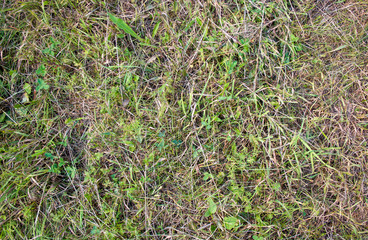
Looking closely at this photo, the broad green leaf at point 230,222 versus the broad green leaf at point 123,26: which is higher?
the broad green leaf at point 123,26

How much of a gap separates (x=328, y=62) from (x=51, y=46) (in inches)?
99.9

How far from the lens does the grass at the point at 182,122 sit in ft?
6.73

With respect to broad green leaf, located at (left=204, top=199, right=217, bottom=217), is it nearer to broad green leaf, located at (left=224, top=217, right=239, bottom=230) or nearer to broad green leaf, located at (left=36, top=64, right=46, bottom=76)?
broad green leaf, located at (left=224, top=217, right=239, bottom=230)

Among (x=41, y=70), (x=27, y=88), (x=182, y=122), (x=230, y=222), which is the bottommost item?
(x=230, y=222)

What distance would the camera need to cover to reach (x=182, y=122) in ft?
6.82

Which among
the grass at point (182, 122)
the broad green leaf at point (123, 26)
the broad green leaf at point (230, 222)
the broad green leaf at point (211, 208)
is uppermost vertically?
the broad green leaf at point (123, 26)

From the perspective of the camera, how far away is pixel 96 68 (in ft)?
7.06

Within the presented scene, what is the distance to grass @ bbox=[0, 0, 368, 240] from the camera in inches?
80.8

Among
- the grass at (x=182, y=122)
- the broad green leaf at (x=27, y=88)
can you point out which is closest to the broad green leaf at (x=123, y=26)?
the grass at (x=182, y=122)

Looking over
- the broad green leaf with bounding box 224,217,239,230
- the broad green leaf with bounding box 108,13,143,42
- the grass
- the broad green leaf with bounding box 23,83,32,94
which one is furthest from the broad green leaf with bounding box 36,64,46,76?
the broad green leaf with bounding box 224,217,239,230

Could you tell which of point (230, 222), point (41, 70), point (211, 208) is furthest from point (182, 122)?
point (41, 70)

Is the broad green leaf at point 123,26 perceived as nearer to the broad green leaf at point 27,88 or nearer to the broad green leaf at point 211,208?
the broad green leaf at point 27,88

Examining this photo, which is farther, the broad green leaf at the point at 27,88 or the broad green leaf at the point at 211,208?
the broad green leaf at the point at 27,88

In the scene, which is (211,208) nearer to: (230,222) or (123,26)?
(230,222)
